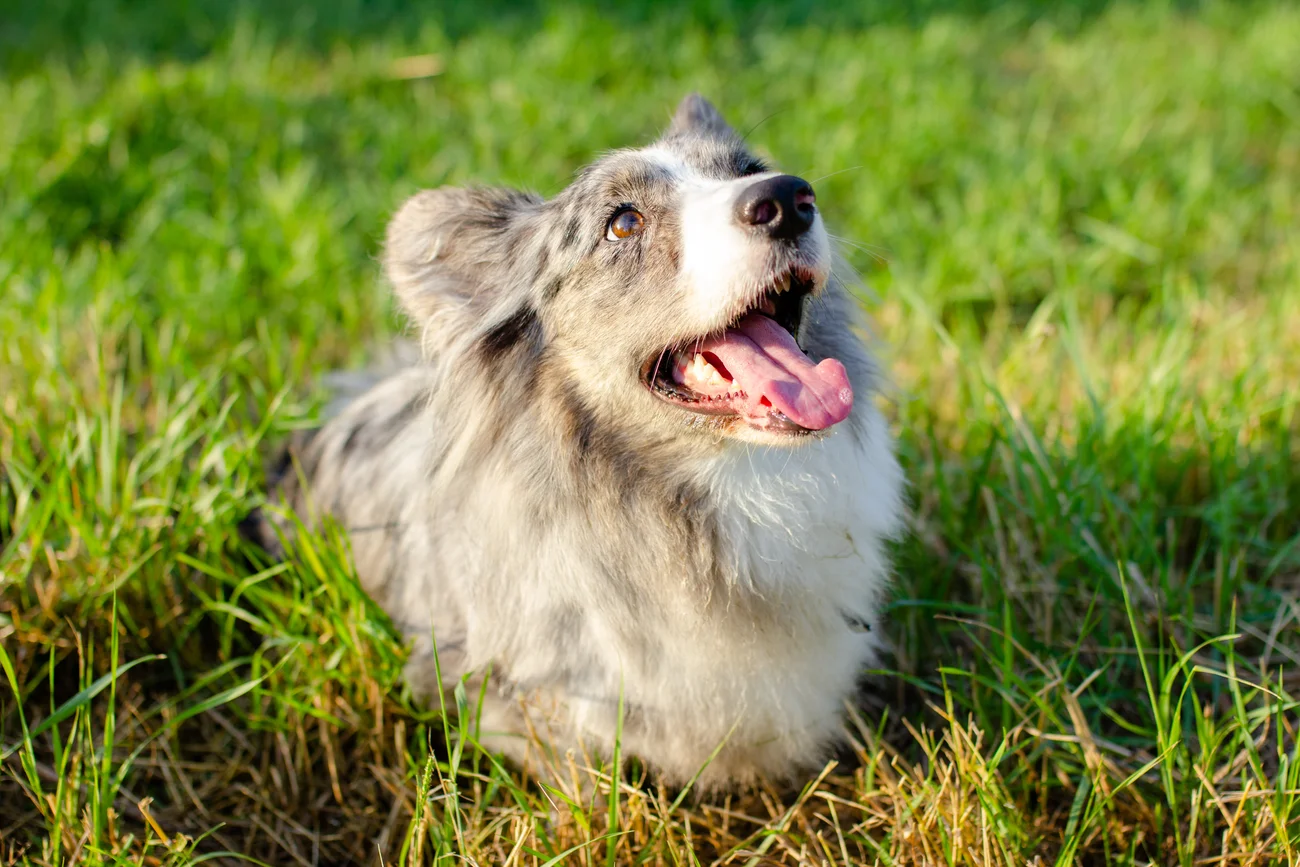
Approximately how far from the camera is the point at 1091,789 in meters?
2.19

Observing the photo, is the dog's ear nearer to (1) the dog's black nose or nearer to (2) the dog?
(2) the dog

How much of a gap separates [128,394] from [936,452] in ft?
8.83

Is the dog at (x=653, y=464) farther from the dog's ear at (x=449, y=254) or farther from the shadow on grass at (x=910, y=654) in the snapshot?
the shadow on grass at (x=910, y=654)

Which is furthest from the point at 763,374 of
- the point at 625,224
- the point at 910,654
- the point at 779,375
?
the point at 910,654

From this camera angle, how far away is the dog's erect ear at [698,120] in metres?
2.66

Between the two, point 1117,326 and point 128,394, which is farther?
point 1117,326

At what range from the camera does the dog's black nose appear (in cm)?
197

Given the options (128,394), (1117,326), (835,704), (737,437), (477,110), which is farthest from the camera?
(477,110)

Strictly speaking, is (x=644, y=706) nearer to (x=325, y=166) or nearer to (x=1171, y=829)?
(x=1171, y=829)

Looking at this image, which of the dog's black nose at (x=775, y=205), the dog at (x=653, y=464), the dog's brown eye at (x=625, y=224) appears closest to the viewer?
the dog's black nose at (x=775, y=205)

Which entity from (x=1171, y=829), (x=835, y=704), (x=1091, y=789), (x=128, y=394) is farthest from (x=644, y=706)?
(x=128, y=394)

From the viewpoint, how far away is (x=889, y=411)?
3.58 metres

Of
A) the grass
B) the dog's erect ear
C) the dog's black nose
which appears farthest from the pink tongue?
the dog's erect ear

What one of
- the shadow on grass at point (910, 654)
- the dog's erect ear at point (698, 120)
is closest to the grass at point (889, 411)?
the shadow on grass at point (910, 654)
